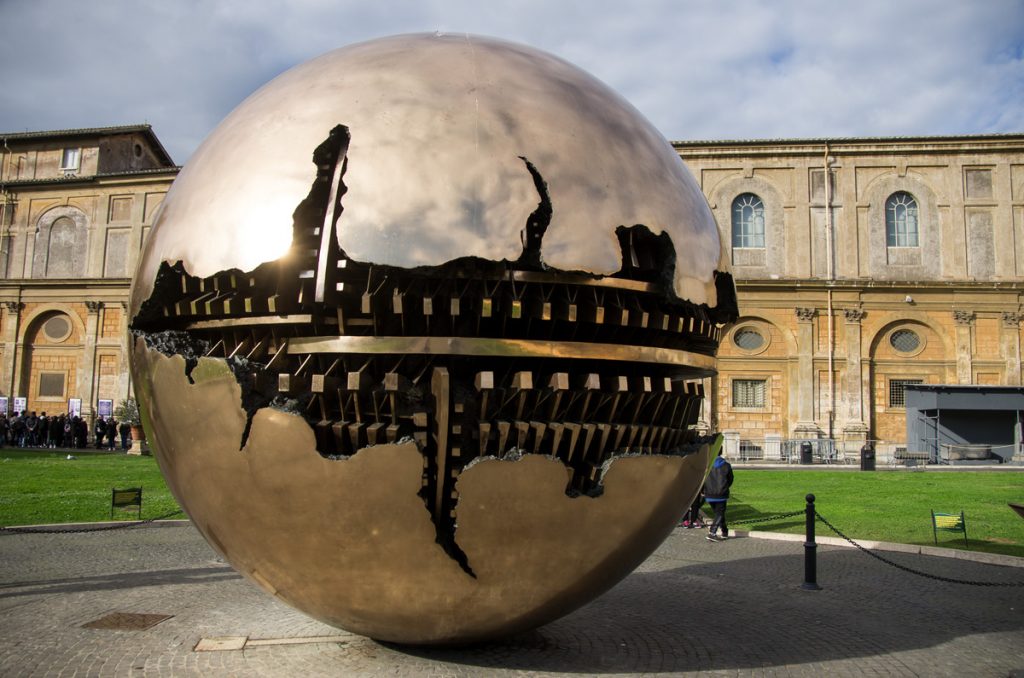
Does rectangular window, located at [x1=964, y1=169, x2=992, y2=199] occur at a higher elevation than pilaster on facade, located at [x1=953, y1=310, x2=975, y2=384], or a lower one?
higher

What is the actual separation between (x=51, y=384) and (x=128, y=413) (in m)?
11.6

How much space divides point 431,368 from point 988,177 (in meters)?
43.4

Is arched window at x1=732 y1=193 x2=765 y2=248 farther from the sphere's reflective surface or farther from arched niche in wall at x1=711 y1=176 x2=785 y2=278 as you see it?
the sphere's reflective surface

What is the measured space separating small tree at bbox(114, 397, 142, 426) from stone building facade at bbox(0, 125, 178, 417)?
277 cm

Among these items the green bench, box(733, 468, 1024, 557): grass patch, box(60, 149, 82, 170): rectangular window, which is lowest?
box(733, 468, 1024, 557): grass patch

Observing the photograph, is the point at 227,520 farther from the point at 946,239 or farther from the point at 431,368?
the point at 946,239

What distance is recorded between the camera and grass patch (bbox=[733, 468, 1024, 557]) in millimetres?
11953

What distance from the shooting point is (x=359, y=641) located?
515 centimetres

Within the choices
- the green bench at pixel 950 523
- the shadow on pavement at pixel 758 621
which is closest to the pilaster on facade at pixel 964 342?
the green bench at pixel 950 523

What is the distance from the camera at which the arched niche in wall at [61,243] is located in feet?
145

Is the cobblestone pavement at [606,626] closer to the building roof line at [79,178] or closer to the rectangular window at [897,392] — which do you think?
the rectangular window at [897,392]

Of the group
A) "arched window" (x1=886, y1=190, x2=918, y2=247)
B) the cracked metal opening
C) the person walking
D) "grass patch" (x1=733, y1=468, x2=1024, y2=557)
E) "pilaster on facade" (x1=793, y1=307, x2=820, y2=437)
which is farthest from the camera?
"arched window" (x1=886, y1=190, x2=918, y2=247)

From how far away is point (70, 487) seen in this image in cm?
1659

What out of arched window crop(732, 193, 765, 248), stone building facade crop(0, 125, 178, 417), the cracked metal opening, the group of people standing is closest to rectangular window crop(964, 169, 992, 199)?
arched window crop(732, 193, 765, 248)
